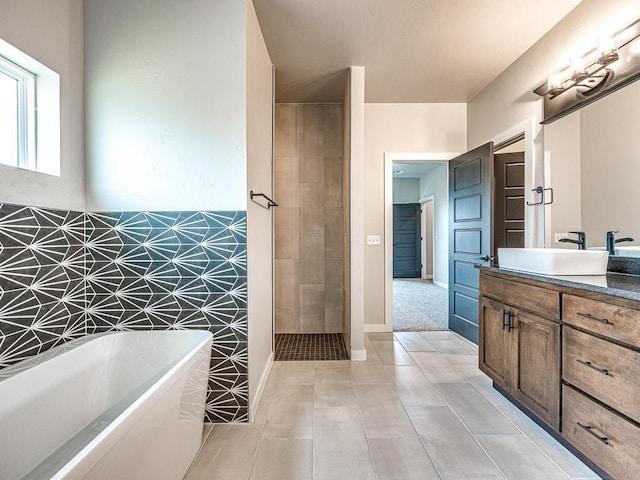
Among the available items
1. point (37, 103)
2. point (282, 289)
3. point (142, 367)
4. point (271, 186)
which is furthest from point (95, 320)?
point (282, 289)

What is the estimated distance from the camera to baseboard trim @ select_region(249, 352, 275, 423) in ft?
6.39

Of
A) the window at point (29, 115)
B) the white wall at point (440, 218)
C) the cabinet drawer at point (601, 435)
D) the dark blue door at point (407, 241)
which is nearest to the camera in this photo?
the cabinet drawer at point (601, 435)

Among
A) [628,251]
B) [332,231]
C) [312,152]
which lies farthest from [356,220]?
[628,251]

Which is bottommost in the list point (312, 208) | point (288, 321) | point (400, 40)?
point (288, 321)

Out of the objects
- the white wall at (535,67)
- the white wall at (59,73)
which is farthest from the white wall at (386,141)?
the white wall at (59,73)

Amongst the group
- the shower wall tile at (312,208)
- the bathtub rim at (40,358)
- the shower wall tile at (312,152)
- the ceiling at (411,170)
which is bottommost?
the bathtub rim at (40,358)

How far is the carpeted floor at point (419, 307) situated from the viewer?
3.99 m

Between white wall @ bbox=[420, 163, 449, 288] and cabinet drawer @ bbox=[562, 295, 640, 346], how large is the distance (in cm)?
549

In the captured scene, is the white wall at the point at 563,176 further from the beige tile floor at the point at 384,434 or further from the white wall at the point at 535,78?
the beige tile floor at the point at 384,434

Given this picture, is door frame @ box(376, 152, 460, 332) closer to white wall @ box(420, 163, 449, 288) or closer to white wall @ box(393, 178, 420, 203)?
white wall @ box(420, 163, 449, 288)

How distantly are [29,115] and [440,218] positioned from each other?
696 centimetres

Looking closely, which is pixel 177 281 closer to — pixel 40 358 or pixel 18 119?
pixel 40 358

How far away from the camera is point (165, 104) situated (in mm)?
1887

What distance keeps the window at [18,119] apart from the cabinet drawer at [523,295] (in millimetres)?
2694
